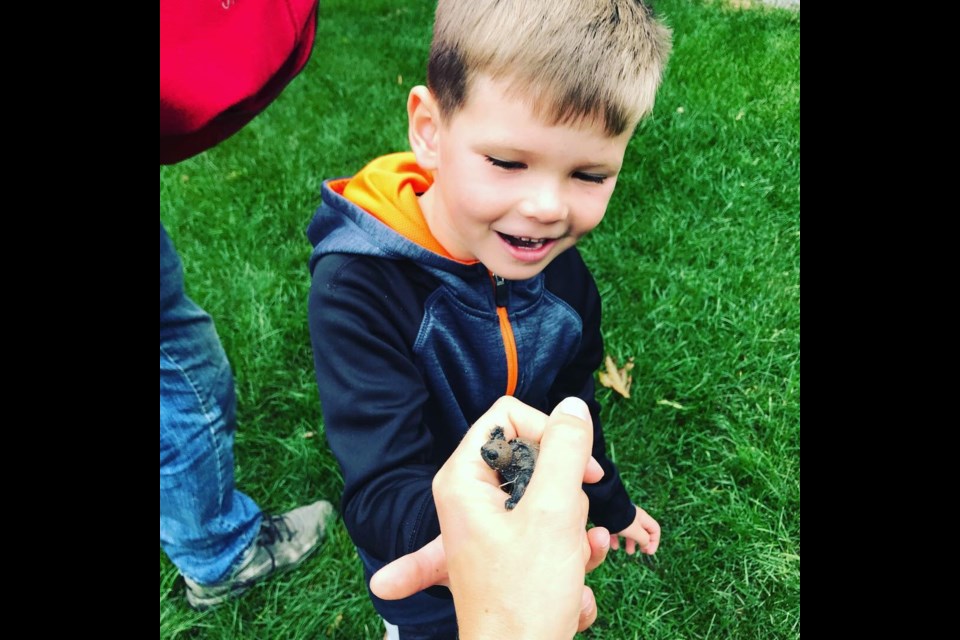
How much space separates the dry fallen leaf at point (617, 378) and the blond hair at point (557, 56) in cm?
157

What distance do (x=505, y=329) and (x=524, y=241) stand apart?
31cm

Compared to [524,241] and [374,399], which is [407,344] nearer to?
[374,399]

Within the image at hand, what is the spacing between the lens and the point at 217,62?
1292 mm

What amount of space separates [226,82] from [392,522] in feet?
3.23

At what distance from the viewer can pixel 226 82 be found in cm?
132

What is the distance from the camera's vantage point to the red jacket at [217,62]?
122 cm

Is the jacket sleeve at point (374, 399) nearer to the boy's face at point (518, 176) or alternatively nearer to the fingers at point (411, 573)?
the fingers at point (411, 573)

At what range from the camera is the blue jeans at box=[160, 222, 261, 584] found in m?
1.76

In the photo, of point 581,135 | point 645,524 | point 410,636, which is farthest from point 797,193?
point 410,636

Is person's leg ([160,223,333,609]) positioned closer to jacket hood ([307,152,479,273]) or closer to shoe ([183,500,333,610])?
shoe ([183,500,333,610])

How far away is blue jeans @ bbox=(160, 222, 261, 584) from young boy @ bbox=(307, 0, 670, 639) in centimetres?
43

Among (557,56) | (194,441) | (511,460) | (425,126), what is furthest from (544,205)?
(194,441)

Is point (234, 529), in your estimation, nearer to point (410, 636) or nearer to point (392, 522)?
point (410, 636)

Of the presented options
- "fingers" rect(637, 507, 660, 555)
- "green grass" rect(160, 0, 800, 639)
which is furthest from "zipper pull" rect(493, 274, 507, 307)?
"green grass" rect(160, 0, 800, 639)
